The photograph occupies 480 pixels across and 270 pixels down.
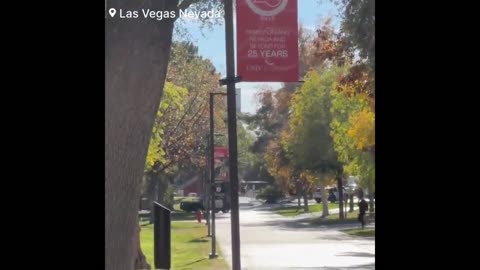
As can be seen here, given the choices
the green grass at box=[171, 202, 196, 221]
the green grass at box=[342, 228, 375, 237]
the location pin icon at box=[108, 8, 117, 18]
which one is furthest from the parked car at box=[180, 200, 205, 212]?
the location pin icon at box=[108, 8, 117, 18]

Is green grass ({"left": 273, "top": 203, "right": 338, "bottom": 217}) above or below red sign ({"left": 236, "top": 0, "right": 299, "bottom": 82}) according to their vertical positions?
below

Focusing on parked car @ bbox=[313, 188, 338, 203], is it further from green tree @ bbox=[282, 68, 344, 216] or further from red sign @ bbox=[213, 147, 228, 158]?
red sign @ bbox=[213, 147, 228, 158]

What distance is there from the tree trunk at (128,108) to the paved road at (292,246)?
5.63 ft

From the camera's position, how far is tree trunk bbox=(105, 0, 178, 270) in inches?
286

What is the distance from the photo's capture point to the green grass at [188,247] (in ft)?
31.8

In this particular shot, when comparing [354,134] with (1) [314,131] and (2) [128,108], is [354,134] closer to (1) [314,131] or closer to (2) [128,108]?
(1) [314,131]

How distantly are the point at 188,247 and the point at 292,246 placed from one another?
264 centimetres

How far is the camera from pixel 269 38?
298 inches

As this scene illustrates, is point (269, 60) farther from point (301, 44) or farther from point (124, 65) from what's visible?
point (124, 65)

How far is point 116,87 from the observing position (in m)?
7.29

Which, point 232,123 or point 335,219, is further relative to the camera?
point 335,219

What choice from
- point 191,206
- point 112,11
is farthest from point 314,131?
point 112,11

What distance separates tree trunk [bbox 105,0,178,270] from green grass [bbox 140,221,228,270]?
165cm
